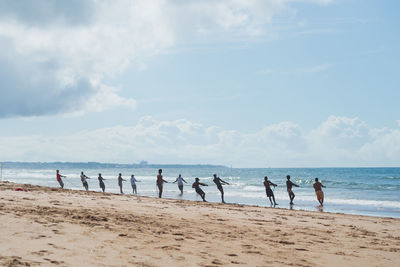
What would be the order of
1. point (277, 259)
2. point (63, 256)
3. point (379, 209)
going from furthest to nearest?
point (379, 209) → point (277, 259) → point (63, 256)

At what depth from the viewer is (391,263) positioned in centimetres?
735

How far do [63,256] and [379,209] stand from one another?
18811mm

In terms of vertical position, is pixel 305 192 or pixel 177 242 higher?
pixel 177 242

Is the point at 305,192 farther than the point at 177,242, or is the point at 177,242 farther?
the point at 305,192

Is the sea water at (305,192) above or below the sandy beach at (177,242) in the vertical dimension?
below

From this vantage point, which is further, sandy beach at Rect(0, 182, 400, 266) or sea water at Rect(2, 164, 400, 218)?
sea water at Rect(2, 164, 400, 218)

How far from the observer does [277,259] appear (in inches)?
274

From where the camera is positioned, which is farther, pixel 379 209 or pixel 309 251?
pixel 379 209

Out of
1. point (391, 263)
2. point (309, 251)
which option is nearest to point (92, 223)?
point (309, 251)

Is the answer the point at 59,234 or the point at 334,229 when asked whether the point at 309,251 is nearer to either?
the point at 334,229

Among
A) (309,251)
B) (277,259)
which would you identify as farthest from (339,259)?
(277,259)

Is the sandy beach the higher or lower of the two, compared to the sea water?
higher

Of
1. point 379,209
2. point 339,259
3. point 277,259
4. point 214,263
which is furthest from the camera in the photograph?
point 379,209

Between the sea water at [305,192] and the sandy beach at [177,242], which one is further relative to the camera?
the sea water at [305,192]
